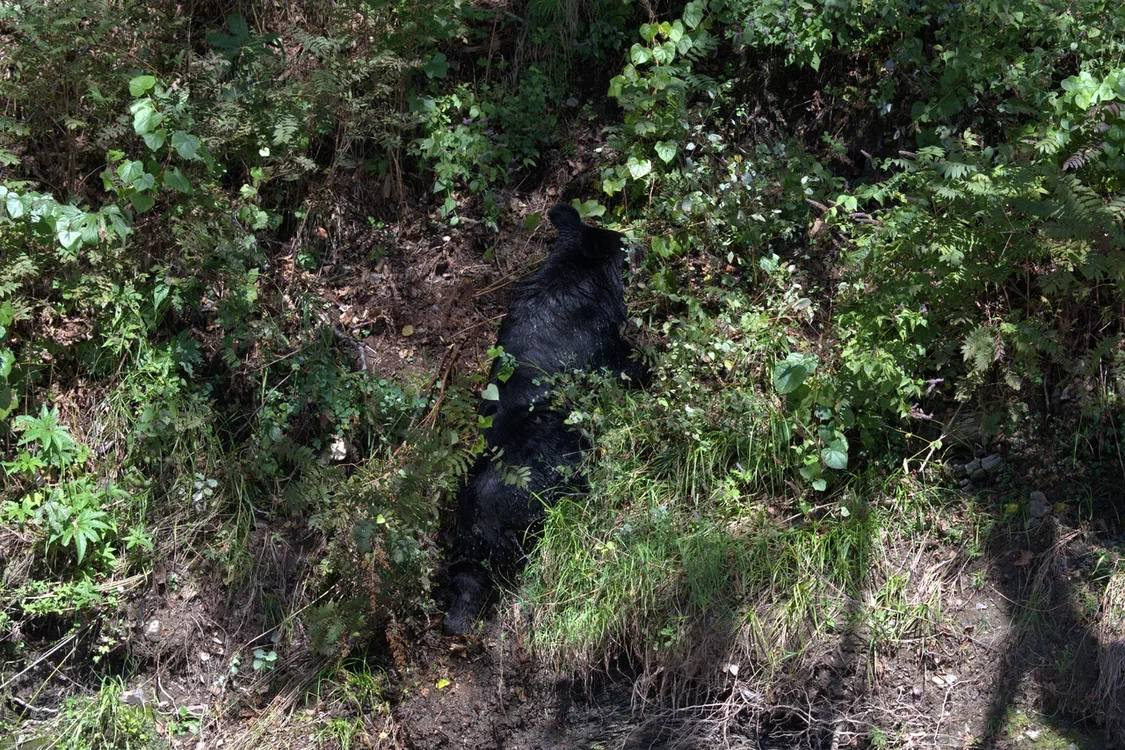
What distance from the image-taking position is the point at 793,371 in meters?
4.35

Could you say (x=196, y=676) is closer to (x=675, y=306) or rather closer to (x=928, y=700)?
(x=675, y=306)

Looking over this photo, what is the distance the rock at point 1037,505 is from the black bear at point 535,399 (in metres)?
1.78

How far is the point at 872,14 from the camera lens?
512cm

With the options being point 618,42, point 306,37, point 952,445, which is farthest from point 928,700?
point 306,37

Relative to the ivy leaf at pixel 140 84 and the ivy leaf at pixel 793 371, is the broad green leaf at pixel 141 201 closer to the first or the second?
the ivy leaf at pixel 140 84

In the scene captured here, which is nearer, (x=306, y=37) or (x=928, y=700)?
(x=928, y=700)

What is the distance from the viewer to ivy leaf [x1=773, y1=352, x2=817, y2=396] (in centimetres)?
434

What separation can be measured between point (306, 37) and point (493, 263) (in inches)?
60.7

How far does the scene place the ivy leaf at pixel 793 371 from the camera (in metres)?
4.34

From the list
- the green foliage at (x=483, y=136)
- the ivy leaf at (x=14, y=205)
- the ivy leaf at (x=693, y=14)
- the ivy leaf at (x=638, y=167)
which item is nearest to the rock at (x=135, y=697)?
the ivy leaf at (x=14, y=205)

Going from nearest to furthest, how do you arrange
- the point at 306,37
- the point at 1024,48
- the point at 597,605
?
the point at 597,605, the point at 1024,48, the point at 306,37

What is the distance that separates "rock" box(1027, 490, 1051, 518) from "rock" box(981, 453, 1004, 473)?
0.58 feet

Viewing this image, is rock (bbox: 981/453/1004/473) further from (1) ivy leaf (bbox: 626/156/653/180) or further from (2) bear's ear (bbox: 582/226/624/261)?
(1) ivy leaf (bbox: 626/156/653/180)

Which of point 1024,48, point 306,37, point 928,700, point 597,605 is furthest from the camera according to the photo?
point 306,37
